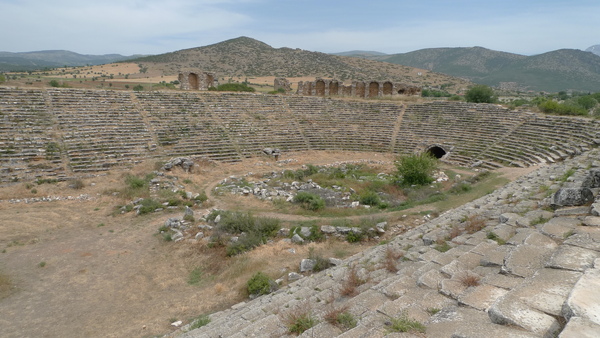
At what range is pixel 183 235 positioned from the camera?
41.5 ft

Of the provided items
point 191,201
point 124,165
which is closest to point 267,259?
point 191,201

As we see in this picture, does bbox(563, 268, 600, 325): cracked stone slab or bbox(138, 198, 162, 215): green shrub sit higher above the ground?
bbox(563, 268, 600, 325): cracked stone slab

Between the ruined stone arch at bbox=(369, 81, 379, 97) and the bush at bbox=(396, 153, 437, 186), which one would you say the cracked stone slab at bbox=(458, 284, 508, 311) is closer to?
the bush at bbox=(396, 153, 437, 186)

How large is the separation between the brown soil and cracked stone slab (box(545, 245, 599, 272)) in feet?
21.8

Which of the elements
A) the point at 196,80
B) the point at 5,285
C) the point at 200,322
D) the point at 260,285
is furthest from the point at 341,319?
the point at 196,80

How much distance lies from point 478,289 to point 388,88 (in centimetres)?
3770

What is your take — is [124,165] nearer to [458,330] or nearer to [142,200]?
[142,200]

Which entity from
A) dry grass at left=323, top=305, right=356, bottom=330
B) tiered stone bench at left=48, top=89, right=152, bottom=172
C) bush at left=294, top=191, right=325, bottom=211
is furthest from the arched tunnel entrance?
dry grass at left=323, top=305, right=356, bottom=330

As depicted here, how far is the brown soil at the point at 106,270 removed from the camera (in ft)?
26.3

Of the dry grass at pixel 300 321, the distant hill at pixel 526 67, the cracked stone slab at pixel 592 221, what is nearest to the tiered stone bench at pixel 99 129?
the dry grass at pixel 300 321

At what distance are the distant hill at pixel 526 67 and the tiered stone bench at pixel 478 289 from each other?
8944cm

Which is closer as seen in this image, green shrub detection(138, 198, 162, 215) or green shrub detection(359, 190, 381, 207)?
green shrub detection(138, 198, 162, 215)

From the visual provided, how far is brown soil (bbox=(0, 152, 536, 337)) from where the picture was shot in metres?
8.01

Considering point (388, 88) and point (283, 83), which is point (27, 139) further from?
point (388, 88)
